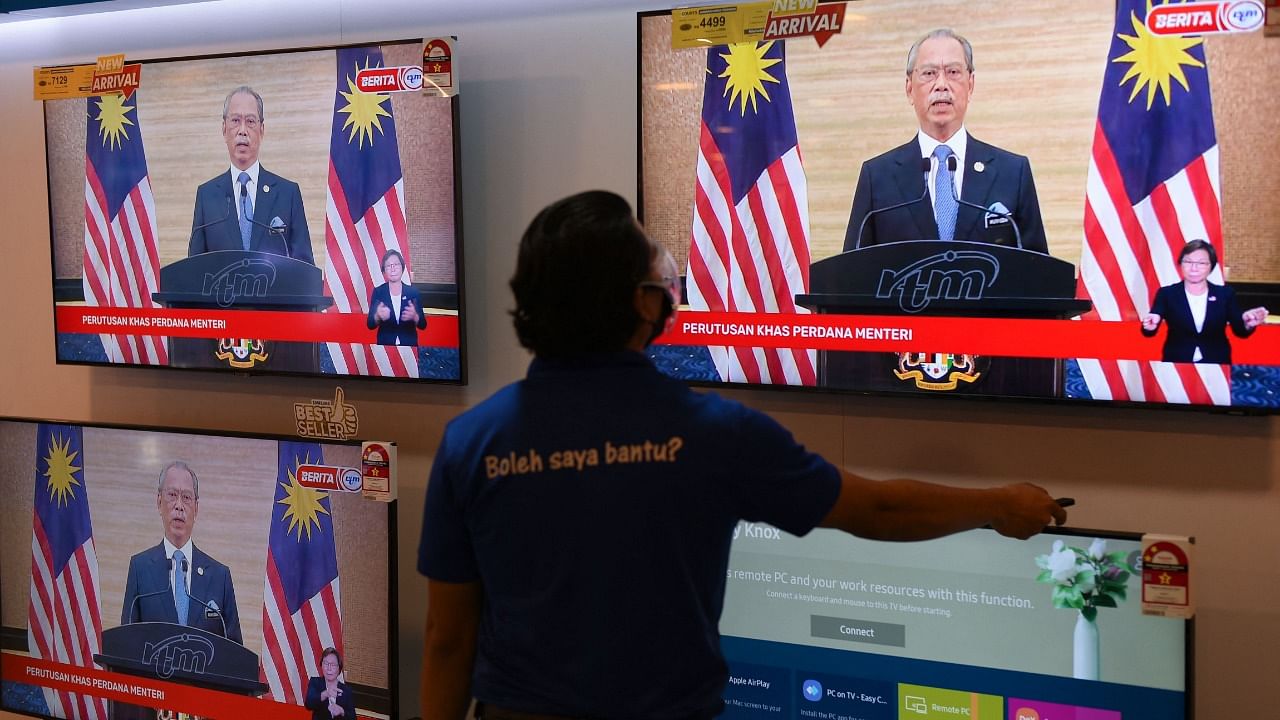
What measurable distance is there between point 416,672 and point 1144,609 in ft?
5.62

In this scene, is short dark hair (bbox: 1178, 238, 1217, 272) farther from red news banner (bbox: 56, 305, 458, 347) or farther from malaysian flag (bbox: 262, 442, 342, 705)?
malaysian flag (bbox: 262, 442, 342, 705)

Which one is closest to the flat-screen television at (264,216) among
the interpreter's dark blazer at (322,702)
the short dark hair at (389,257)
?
the short dark hair at (389,257)

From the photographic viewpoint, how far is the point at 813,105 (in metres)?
2.40

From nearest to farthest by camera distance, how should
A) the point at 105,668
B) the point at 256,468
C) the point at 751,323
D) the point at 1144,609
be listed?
the point at 1144,609 → the point at 751,323 → the point at 256,468 → the point at 105,668

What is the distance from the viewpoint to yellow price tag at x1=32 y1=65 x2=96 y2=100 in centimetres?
303

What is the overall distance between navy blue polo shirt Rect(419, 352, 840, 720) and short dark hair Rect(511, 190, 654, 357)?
49 millimetres

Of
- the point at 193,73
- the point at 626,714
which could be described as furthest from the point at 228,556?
the point at 626,714

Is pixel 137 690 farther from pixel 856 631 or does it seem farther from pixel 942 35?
pixel 942 35

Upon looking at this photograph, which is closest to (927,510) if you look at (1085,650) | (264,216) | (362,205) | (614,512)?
(614,512)

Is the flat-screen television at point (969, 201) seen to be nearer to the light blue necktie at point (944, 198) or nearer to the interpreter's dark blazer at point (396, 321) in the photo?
the light blue necktie at point (944, 198)

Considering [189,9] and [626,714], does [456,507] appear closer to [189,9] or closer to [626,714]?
[626,714]

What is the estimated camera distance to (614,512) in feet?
4.90

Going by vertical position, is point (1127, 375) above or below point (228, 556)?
above

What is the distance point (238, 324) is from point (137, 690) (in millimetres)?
993
